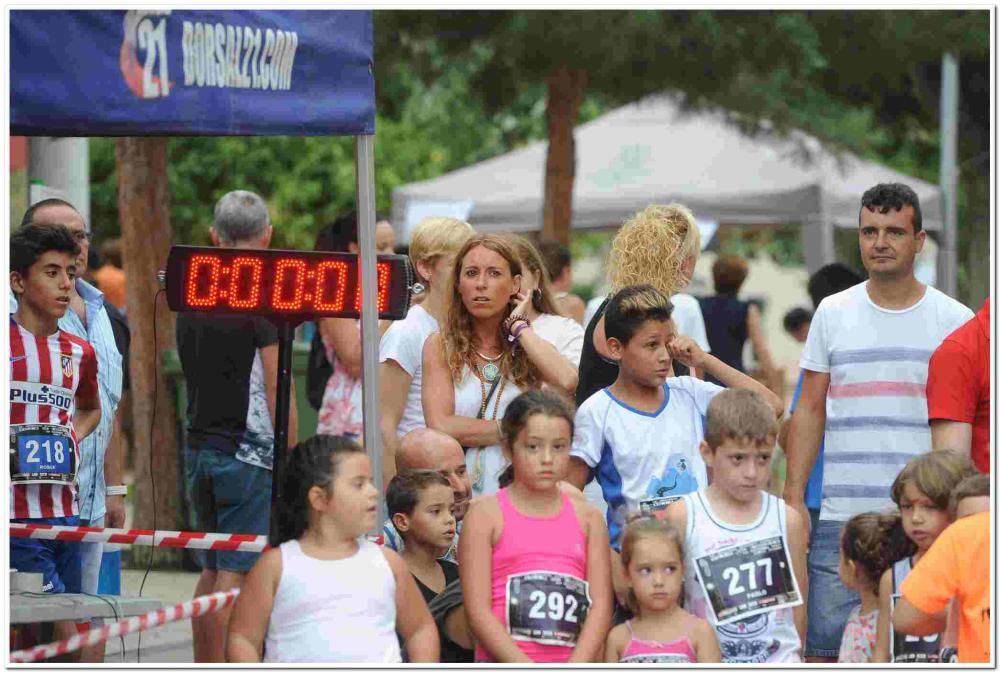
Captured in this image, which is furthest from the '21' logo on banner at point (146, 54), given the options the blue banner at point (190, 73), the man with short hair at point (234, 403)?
the man with short hair at point (234, 403)

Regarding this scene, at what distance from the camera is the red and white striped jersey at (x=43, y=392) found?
5.70m

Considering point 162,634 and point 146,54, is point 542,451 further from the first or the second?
point 162,634

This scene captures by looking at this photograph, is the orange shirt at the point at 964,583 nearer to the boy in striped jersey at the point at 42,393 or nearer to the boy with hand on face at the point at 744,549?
the boy with hand on face at the point at 744,549

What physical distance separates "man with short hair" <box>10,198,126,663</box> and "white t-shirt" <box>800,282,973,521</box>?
2605mm

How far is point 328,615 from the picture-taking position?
4.70 meters

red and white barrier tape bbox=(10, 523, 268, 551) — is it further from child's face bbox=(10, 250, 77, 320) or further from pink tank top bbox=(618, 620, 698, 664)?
pink tank top bbox=(618, 620, 698, 664)

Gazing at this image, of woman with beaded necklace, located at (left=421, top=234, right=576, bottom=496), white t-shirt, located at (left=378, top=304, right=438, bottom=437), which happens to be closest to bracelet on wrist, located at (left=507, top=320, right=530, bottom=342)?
woman with beaded necklace, located at (left=421, top=234, right=576, bottom=496)

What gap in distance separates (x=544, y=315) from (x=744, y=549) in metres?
1.70

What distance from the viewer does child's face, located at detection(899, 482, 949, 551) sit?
15.8ft

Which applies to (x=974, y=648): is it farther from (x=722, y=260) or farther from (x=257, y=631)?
(x=722, y=260)

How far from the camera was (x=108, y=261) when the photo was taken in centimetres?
1438

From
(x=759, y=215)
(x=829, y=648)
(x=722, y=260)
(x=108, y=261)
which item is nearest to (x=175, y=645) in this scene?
(x=829, y=648)

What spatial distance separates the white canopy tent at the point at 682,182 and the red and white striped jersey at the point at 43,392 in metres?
11.2

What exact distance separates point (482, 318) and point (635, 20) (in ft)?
32.6
